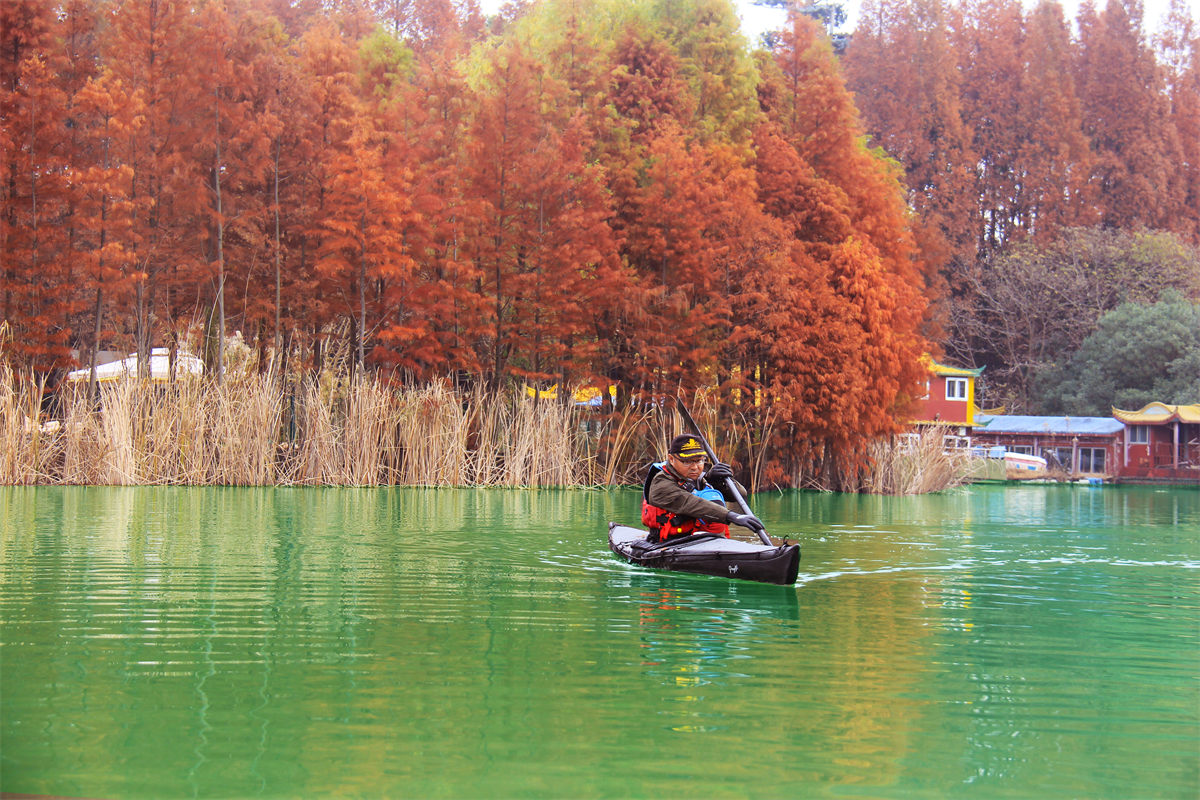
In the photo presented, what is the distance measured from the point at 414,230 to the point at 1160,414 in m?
31.6

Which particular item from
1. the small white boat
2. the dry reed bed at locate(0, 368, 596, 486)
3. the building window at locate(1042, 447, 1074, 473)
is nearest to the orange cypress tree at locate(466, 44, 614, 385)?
the dry reed bed at locate(0, 368, 596, 486)

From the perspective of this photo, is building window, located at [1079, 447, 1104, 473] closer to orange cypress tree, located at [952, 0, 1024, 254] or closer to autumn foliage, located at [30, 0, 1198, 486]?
orange cypress tree, located at [952, 0, 1024, 254]

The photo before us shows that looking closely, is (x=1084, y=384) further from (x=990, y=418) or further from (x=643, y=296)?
(x=643, y=296)

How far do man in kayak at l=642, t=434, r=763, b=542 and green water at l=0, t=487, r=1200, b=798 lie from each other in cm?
63

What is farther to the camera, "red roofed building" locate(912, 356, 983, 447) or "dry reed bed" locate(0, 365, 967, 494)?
"red roofed building" locate(912, 356, 983, 447)

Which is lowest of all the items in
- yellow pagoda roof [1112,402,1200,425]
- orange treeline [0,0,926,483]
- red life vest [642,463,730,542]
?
red life vest [642,463,730,542]

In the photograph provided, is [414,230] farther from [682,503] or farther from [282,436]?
[682,503]

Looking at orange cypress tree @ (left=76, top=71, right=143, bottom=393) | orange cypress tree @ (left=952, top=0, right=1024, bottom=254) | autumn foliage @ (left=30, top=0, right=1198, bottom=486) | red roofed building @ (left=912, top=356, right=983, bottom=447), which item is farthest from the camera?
orange cypress tree @ (left=952, top=0, right=1024, bottom=254)

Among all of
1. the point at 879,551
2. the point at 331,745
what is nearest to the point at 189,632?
the point at 331,745

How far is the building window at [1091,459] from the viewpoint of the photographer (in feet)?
163

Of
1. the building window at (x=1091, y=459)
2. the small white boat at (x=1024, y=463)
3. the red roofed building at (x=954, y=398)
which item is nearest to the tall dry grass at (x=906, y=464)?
the small white boat at (x=1024, y=463)

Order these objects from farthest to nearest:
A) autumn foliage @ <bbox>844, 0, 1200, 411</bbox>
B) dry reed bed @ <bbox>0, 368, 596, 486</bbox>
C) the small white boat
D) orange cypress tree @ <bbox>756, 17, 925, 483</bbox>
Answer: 1. autumn foliage @ <bbox>844, 0, 1200, 411</bbox>
2. the small white boat
3. orange cypress tree @ <bbox>756, 17, 925, 483</bbox>
4. dry reed bed @ <bbox>0, 368, 596, 486</bbox>

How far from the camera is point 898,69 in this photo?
2357 inches

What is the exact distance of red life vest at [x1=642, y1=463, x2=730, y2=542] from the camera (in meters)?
11.7
